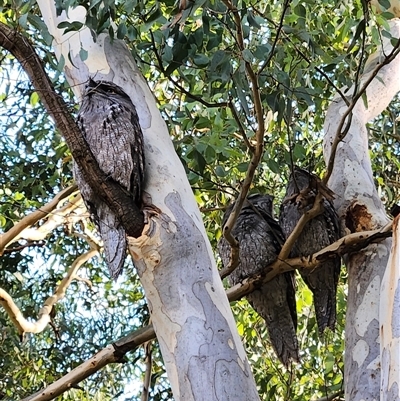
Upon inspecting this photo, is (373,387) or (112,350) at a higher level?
(112,350)

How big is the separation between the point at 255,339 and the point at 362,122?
1666 millimetres

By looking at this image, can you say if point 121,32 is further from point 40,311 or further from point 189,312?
point 40,311

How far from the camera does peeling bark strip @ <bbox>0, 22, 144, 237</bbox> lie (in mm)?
1727

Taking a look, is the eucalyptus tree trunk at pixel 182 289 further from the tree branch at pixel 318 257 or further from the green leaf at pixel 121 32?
the tree branch at pixel 318 257

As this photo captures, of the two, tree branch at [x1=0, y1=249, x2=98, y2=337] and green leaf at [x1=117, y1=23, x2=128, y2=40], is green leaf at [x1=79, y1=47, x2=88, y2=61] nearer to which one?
green leaf at [x1=117, y1=23, x2=128, y2=40]

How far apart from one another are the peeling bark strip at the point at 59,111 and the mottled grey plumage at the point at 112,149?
0.06 metres

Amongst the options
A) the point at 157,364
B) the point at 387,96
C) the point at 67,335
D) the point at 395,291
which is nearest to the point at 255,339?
the point at 157,364

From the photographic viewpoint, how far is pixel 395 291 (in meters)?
1.28

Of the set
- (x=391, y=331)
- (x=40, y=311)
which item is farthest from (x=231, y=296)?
(x=40, y=311)

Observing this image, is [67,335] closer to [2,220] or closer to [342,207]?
[2,220]

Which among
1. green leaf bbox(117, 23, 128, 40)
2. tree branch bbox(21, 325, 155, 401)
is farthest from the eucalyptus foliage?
tree branch bbox(21, 325, 155, 401)

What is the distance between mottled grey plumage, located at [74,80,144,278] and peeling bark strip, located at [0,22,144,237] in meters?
0.06

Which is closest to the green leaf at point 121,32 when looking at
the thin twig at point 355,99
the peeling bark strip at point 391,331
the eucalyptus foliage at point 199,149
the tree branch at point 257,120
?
the eucalyptus foliage at point 199,149

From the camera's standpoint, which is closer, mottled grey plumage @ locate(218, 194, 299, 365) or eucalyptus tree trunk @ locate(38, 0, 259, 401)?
eucalyptus tree trunk @ locate(38, 0, 259, 401)
